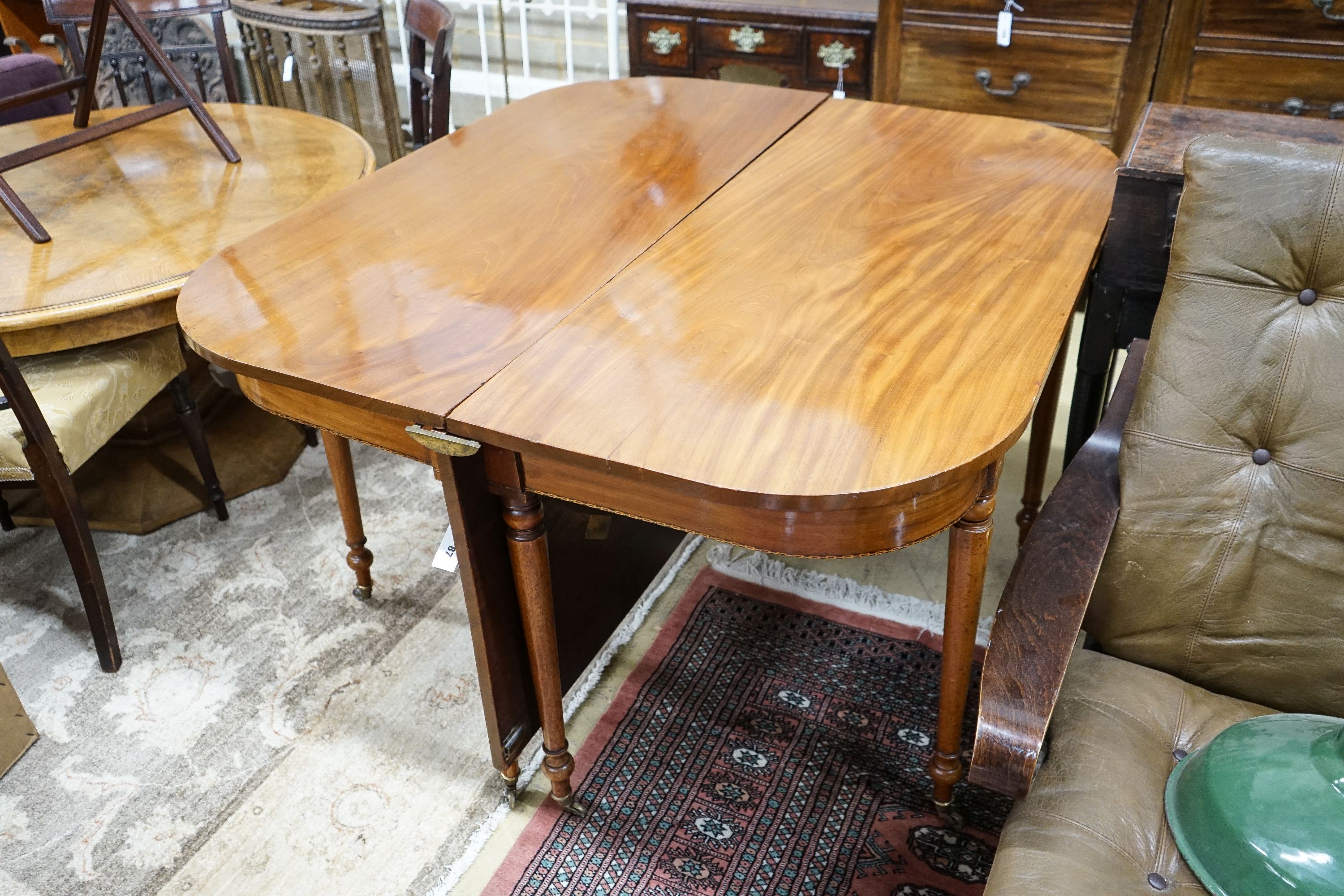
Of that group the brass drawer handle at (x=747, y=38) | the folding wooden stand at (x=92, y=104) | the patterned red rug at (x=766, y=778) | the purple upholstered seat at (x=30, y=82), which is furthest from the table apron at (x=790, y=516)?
the purple upholstered seat at (x=30, y=82)

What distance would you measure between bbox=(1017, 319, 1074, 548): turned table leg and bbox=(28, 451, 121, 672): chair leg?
1.66 metres

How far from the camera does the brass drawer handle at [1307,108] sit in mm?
2258

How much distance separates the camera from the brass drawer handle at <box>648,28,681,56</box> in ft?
→ 9.36

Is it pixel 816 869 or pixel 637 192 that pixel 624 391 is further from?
pixel 816 869

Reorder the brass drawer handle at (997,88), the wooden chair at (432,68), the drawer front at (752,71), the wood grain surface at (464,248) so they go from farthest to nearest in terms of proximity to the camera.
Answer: the drawer front at (752,71)
the brass drawer handle at (997,88)
the wooden chair at (432,68)
the wood grain surface at (464,248)

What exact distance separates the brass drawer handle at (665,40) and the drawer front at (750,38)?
0.21 feet

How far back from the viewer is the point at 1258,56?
2.29 metres

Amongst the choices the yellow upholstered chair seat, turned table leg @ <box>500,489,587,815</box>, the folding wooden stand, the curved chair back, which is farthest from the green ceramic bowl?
the folding wooden stand

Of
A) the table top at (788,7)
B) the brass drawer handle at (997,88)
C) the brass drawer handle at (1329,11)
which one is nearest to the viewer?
the brass drawer handle at (1329,11)

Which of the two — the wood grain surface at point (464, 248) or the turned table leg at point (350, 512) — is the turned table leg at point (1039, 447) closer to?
the wood grain surface at point (464, 248)

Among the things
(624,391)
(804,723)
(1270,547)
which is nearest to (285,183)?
(624,391)

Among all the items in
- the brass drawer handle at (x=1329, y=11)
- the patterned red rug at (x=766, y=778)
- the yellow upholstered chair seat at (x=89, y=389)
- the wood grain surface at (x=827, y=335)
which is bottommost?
the patterned red rug at (x=766, y=778)

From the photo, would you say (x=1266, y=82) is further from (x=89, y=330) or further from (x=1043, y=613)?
(x=89, y=330)

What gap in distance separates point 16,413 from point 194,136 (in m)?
0.96
